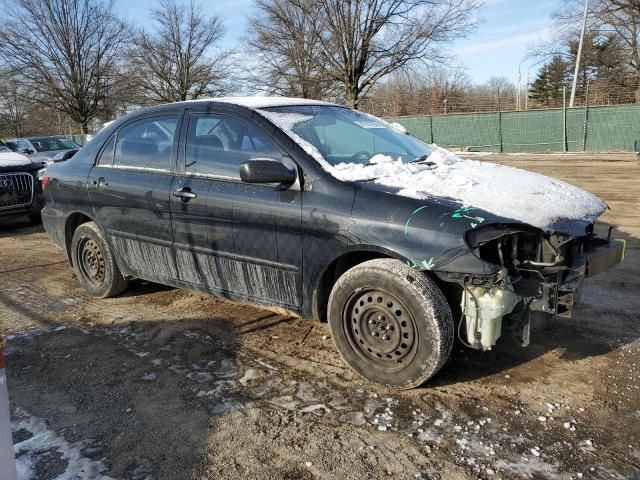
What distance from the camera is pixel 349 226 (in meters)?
3.27

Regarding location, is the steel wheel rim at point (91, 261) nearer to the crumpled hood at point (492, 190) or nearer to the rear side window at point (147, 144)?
the rear side window at point (147, 144)

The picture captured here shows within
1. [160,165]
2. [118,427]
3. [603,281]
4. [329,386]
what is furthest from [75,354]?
[603,281]

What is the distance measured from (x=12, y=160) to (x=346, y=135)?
24.6 feet

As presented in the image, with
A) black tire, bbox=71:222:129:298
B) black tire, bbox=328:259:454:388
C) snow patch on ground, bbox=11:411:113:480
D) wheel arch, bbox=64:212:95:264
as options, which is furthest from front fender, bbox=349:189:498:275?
wheel arch, bbox=64:212:95:264

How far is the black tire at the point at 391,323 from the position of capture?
3.07 m

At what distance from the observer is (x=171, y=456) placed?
106 inches

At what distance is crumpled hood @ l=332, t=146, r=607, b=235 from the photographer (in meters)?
3.07

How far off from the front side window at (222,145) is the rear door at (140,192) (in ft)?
0.66

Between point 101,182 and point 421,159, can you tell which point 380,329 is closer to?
point 421,159

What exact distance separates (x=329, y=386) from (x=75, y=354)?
190cm

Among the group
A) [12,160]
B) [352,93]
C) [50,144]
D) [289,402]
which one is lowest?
[289,402]

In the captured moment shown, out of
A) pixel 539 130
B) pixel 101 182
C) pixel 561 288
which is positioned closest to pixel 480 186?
pixel 561 288

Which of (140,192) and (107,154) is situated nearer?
(140,192)

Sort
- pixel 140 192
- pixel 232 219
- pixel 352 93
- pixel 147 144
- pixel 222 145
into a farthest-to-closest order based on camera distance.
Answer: pixel 352 93 < pixel 147 144 < pixel 140 192 < pixel 222 145 < pixel 232 219
